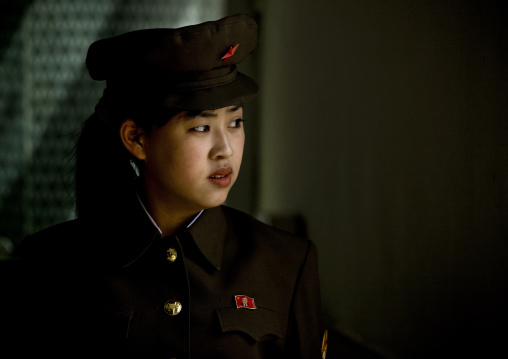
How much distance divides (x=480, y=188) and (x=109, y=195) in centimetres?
68

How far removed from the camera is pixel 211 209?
981 mm

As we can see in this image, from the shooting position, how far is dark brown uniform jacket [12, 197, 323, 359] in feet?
2.92

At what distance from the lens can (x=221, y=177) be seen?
2.90ft

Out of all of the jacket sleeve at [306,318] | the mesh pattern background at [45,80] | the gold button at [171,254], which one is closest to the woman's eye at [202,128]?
the gold button at [171,254]

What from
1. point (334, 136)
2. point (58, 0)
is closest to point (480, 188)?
point (334, 136)

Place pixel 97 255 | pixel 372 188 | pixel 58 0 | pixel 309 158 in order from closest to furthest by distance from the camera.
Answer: pixel 97 255, pixel 372 188, pixel 309 158, pixel 58 0

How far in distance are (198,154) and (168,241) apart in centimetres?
17

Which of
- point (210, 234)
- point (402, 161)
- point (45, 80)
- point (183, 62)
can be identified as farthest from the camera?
point (45, 80)

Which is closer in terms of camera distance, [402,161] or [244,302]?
[244,302]

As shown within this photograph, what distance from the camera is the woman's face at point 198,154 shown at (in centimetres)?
85

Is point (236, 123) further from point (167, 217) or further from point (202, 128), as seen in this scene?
point (167, 217)

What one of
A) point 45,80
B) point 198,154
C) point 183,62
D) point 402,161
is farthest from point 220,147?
point 45,80

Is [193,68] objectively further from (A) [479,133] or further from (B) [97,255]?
(A) [479,133]

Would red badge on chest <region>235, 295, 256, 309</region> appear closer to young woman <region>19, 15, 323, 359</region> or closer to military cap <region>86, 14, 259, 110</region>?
young woman <region>19, 15, 323, 359</region>
